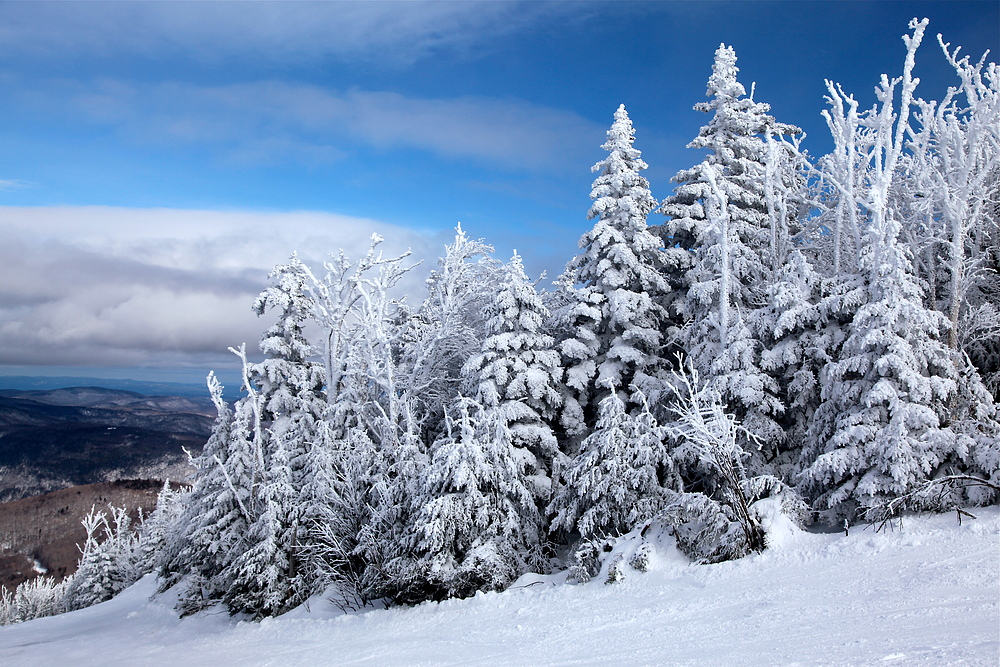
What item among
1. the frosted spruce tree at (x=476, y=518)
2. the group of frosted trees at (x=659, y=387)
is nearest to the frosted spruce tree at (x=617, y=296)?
the group of frosted trees at (x=659, y=387)

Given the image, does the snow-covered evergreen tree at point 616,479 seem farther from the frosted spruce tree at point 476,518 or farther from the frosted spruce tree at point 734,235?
the frosted spruce tree at point 734,235

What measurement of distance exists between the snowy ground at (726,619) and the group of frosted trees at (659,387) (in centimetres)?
107

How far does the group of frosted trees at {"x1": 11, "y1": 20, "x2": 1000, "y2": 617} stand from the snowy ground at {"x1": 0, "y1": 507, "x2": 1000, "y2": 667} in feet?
3.51

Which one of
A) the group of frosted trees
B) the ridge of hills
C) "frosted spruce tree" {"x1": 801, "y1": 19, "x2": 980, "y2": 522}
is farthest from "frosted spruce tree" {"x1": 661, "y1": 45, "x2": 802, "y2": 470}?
the ridge of hills

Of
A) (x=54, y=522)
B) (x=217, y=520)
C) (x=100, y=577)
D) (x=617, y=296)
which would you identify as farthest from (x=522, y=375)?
(x=54, y=522)

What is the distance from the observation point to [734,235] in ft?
66.1

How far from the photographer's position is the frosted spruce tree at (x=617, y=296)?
64.0 ft

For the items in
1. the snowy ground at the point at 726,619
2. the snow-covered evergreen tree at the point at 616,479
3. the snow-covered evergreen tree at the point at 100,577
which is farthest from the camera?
the snow-covered evergreen tree at the point at 100,577

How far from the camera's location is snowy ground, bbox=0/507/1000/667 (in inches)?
295

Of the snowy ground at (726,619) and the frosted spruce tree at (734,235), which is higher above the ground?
the frosted spruce tree at (734,235)

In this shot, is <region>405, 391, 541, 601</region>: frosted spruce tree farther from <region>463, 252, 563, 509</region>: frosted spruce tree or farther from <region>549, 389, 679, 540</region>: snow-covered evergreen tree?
<region>549, 389, 679, 540</region>: snow-covered evergreen tree

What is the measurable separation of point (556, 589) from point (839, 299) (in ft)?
33.7

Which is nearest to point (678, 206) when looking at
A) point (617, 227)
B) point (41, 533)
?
point (617, 227)

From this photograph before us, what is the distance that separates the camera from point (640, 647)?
9.21m
